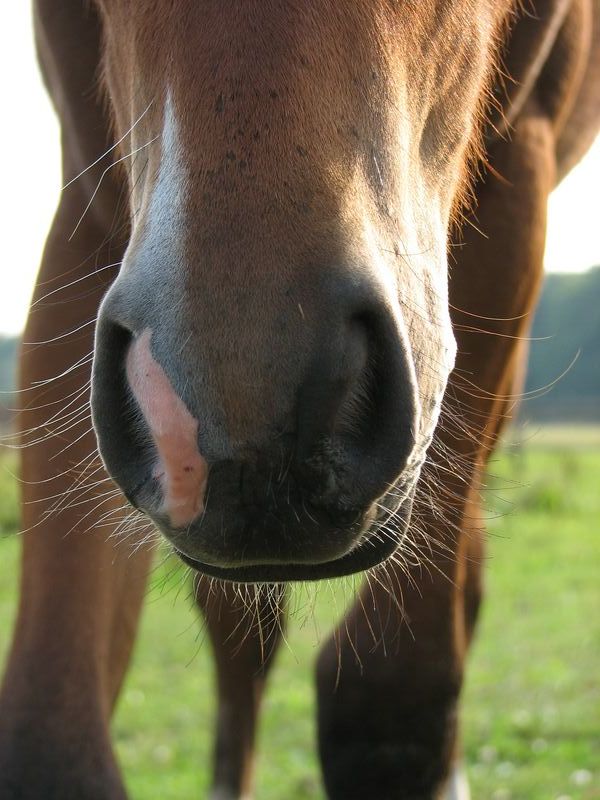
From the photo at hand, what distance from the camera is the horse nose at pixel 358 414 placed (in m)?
1.32

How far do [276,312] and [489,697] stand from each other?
4.40 m

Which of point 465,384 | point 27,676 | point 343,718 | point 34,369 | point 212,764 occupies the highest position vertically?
point 34,369

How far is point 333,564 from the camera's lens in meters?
1.56

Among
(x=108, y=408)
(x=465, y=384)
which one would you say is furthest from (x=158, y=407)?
(x=465, y=384)

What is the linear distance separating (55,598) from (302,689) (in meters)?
3.67

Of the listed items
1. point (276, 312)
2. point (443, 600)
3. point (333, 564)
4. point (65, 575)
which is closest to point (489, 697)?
point (443, 600)

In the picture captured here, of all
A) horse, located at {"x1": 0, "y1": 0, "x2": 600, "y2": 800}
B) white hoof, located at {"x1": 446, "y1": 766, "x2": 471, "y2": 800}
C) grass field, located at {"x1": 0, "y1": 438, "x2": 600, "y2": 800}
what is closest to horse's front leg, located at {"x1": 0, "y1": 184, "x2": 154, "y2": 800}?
horse, located at {"x1": 0, "y1": 0, "x2": 600, "y2": 800}

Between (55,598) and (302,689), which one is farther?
(302,689)

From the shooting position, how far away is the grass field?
409 centimetres

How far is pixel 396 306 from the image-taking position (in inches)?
55.6

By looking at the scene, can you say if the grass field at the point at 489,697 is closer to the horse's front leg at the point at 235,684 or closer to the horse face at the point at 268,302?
the horse's front leg at the point at 235,684

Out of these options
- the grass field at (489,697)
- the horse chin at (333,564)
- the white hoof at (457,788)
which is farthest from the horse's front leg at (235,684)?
the horse chin at (333,564)

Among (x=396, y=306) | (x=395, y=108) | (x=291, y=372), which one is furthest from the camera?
(x=395, y=108)

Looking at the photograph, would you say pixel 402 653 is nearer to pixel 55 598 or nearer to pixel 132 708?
pixel 55 598
